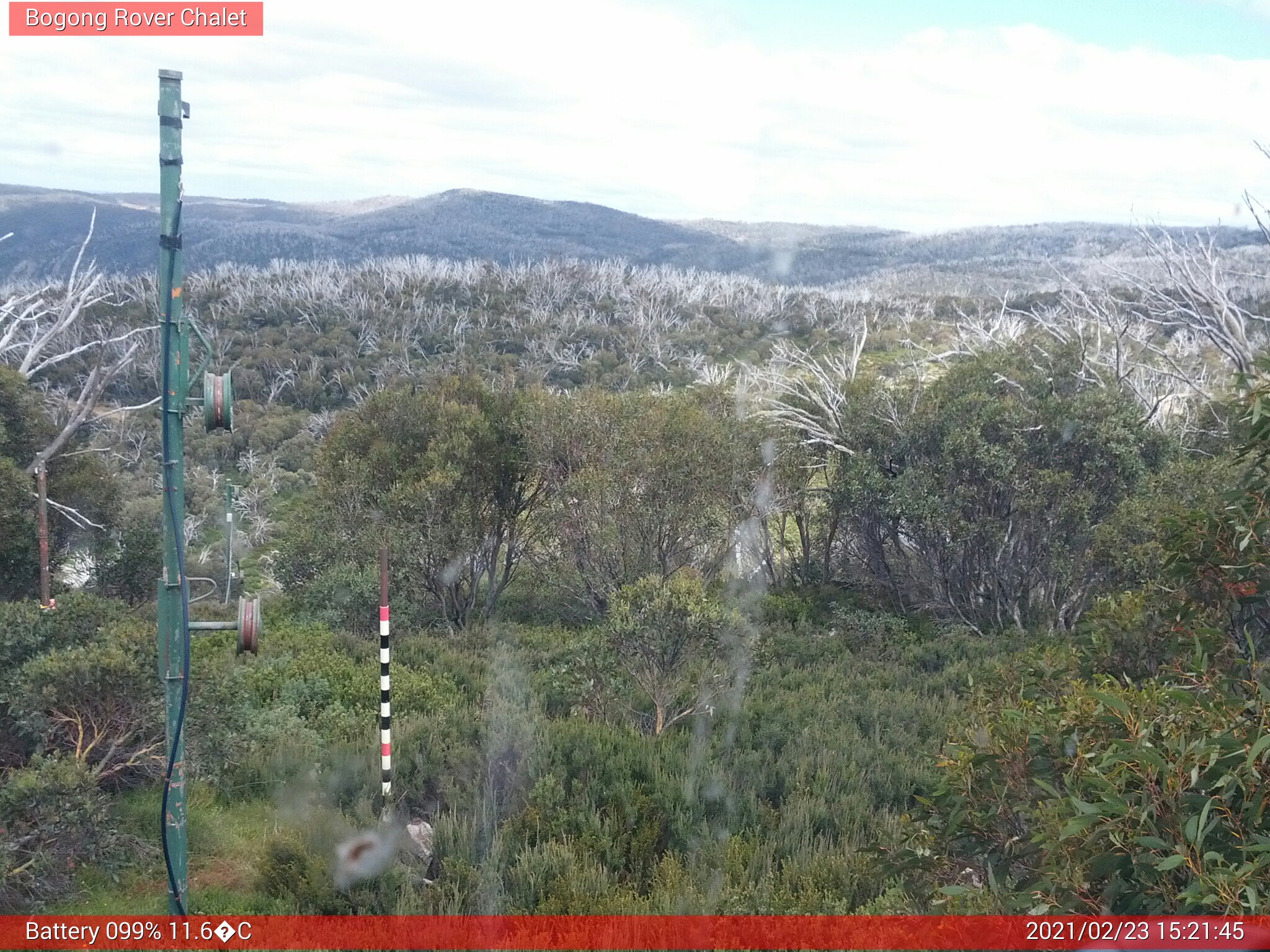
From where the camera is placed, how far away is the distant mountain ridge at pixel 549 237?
70062 mm

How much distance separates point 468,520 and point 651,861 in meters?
7.98

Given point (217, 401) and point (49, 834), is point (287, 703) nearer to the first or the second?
point (49, 834)

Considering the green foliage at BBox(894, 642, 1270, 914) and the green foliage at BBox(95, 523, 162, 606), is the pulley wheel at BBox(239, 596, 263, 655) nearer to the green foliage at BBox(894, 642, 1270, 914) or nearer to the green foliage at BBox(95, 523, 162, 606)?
the green foliage at BBox(894, 642, 1270, 914)

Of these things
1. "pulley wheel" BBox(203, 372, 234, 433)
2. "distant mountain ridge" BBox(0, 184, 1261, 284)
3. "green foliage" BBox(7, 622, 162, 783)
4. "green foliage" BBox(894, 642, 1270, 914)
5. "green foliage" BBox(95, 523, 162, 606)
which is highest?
"distant mountain ridge" BBox(0, 184, 1261, 284)

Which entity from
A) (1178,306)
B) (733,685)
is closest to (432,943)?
(733,685)

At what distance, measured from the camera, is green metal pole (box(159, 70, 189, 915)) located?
4086 mm

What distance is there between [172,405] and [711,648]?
6.25 meters

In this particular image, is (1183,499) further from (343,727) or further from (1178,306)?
(343,727)

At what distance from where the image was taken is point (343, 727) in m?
8.18

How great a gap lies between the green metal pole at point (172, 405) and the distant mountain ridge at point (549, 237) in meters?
56.9

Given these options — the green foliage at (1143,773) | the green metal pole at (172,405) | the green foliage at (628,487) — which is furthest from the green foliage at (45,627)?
the green foliage at (1143,773)

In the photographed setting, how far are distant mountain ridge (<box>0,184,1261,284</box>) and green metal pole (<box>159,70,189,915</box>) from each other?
5694cm

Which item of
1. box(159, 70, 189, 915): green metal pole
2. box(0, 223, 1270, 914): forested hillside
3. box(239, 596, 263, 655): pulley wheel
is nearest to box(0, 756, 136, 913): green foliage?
box(0, 223, 1270, 914): forested hillside

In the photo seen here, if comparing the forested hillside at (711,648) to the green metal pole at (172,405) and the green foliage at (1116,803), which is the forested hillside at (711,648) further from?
the green metal pole at (172,405)
